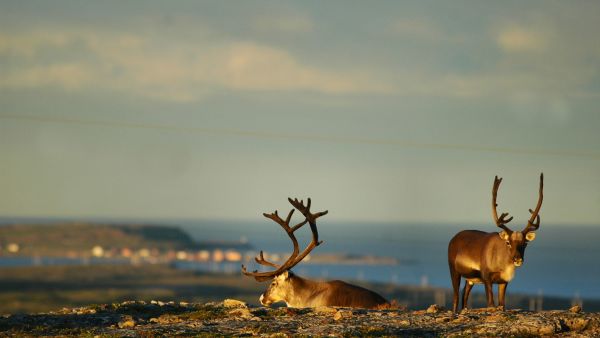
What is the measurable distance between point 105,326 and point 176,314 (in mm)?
2162

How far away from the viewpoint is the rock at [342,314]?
2242 cm

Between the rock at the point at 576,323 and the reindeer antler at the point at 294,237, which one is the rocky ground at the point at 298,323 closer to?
the rock at the point at 576,323

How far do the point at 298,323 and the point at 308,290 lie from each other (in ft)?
18.9

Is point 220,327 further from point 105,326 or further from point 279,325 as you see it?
point 105,326

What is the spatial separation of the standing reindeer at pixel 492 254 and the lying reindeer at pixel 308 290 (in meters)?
2.09

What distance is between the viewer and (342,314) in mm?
22750

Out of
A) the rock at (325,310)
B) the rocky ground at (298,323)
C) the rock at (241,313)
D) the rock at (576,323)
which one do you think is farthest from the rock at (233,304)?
the rock at (576,323)

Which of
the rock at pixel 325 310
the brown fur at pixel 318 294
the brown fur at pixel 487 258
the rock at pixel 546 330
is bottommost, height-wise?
the rock at pixel 546 330

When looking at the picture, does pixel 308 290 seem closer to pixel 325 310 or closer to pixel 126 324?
pixel 325 310

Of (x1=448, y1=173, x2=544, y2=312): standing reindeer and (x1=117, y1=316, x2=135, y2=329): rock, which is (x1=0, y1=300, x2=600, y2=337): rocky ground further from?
(x1=448, y1=173, x2=544, y2=312): standing reindeer

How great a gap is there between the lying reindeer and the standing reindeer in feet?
6.87

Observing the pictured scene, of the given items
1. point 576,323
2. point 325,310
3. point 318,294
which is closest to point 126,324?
point 325,310

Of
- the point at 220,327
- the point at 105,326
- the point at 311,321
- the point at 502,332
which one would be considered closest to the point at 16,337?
the point at 105,326

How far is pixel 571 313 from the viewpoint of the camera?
22594 millimetres
